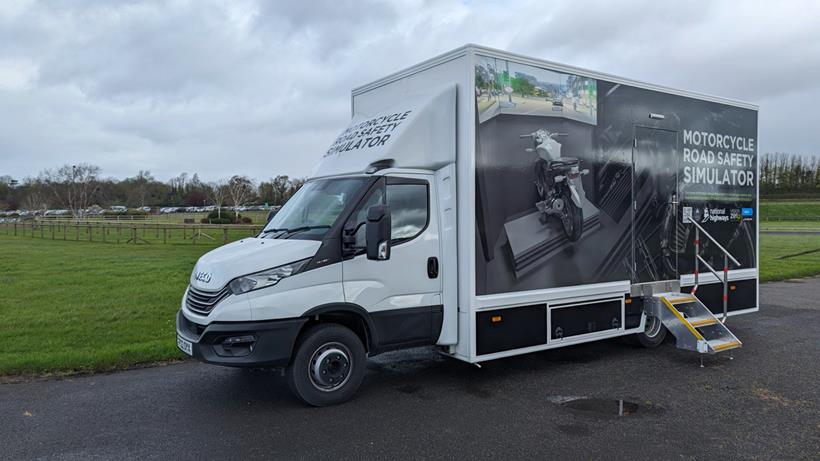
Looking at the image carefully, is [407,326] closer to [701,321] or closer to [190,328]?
[190,328]

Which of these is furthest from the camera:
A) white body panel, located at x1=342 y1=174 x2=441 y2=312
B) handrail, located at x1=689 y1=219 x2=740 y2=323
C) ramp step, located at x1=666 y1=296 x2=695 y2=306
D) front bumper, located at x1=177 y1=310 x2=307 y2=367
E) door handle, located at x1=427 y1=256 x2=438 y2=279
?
handrail, located at x1=689 y1=219 x2=740 y2=323

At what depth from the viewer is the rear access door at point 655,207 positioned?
25.3 ft

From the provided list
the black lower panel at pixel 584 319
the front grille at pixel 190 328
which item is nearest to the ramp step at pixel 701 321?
the black lower panel at pixel 584 319

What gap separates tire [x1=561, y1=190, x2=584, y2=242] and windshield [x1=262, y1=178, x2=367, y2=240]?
2469 mm

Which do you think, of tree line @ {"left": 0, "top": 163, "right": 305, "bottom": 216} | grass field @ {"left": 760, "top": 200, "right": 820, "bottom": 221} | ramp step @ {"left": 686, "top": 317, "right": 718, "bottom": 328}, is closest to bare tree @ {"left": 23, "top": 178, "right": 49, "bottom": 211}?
tree line @ {"left": 0, "top": 163, "right": 305, "bottom": 216}

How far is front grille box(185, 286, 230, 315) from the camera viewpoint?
544 cm

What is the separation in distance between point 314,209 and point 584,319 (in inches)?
135

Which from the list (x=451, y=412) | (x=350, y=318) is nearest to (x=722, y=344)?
(x=451, y=412)

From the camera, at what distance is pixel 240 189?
2515 inches

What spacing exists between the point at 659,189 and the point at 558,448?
452 cm

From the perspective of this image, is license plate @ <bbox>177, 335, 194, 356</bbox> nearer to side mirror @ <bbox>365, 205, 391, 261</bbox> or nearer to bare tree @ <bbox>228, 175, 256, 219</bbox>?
side mirror @ <bbox>365, 205, 391, 261</bbox>

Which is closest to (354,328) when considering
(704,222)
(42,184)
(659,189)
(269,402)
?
(269,402)

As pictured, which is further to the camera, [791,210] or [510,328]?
[791,210]

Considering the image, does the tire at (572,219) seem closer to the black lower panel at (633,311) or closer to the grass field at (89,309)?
the black lower panel at (633,311)
